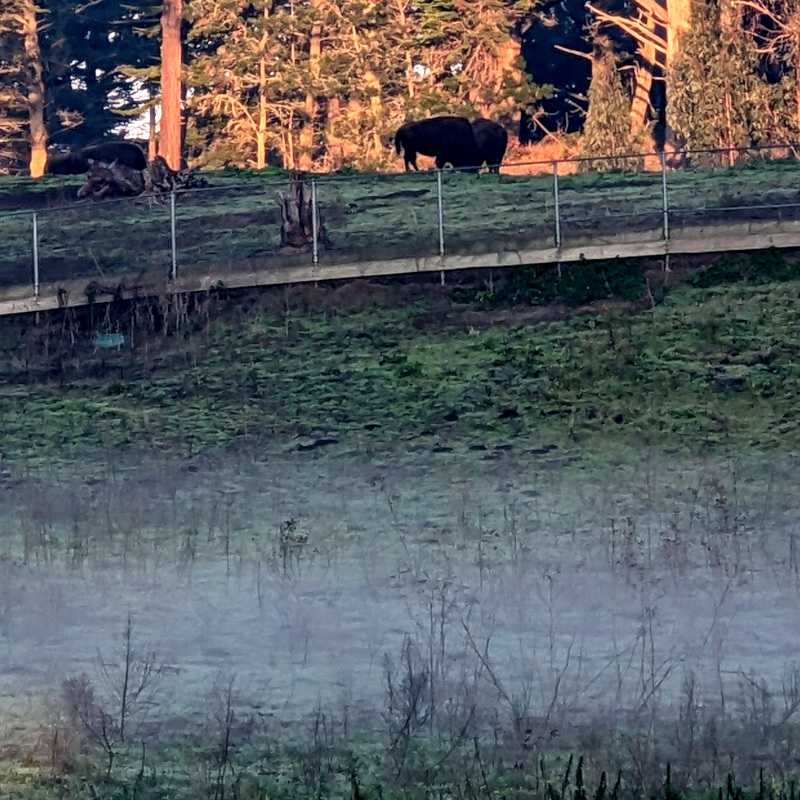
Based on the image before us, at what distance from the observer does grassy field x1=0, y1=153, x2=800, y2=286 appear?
21891mm

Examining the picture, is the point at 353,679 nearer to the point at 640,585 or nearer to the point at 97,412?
the point at 640,585

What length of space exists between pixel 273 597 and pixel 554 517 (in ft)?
10.0

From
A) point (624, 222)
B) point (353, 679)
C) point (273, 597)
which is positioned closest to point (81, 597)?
point (273, 597)

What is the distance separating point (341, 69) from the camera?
46.8m

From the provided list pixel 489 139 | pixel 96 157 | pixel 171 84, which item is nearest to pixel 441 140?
pixel 489 139

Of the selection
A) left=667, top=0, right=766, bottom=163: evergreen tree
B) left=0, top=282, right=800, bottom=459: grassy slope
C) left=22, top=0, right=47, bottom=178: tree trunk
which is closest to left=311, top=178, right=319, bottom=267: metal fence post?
left=0, top=282, right=800, bottom=459: grassy slope

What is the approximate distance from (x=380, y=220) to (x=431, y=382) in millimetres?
6792

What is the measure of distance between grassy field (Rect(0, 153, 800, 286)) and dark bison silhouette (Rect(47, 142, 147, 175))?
20.0ft

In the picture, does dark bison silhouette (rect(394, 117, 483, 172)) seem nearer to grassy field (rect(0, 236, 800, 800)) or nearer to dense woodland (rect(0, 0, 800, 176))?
dense woodland (rect(0, 0, 800, 176))

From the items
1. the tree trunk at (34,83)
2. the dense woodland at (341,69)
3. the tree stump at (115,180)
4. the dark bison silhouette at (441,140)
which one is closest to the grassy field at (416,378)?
the tree stump at (115,180)

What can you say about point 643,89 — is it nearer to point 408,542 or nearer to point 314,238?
point 314,238

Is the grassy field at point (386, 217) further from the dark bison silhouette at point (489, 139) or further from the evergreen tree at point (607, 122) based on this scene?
the evergreen tree at point (607, 122)

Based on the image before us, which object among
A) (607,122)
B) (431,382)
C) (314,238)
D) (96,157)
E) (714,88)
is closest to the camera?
(431,382)

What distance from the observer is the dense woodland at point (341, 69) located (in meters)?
39.7
